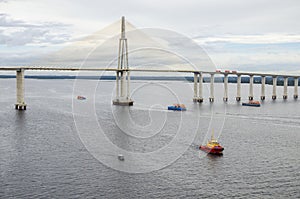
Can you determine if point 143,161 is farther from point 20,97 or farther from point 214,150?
point 20,97

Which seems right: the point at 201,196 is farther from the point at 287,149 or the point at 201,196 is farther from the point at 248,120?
the point at 248,120

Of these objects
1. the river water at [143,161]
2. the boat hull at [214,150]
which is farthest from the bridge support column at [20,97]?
the boat hull at [214,150]

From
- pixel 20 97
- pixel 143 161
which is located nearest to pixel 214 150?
pixel 143 161

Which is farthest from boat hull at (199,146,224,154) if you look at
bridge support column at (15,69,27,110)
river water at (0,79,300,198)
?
bridge support column at (15,69,27,110)

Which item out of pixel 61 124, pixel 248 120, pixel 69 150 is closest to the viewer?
pixel 69 150

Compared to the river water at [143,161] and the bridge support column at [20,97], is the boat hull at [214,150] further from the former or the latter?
the bridge support column at [20,97]

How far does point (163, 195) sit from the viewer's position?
27328 mm

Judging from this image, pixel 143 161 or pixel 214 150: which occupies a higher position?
pixel 214 150

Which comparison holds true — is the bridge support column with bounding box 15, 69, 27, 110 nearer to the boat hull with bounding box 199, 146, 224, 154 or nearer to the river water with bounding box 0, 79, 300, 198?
the river water with bounding box 0, 79, 300, 198

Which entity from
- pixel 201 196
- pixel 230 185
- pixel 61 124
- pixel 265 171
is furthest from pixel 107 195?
pixel 61 124

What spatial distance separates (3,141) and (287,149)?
101 ft

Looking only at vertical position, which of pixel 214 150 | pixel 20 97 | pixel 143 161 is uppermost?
pixel 20 97

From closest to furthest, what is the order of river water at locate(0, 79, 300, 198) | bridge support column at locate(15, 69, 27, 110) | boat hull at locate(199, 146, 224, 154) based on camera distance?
1. river water at locate(0, 79, 300, 198)
2. boat hull at locate(199, 146, 224, 154)
3. bridge support column at locate(15, 69, 27, 110)

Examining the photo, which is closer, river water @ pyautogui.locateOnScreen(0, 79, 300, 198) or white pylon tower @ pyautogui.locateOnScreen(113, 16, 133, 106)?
river water @ pyautogui.locateOnScreen(0, 79, 300, 198)
